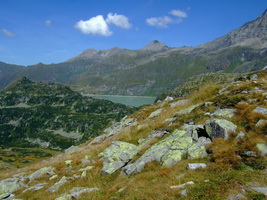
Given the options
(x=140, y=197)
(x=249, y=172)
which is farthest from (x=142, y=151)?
(x=249, y=172)

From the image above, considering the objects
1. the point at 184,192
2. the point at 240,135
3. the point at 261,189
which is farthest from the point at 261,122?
the point at 184,192

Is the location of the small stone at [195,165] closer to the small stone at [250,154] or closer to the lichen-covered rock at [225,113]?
the small stone at [250,154]

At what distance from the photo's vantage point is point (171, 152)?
1298 centimetres

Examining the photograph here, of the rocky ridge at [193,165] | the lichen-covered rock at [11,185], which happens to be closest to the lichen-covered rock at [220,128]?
the rocky ridge at [193,165]

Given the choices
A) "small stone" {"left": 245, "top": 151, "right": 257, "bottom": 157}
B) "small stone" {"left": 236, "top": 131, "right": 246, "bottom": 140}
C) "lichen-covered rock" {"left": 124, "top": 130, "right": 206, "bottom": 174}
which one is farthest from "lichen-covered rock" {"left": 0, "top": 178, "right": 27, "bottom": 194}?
"small stone" {"left": 245, "top": 151, "right": 257, "bottom": 157}

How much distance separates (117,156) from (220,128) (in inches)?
323

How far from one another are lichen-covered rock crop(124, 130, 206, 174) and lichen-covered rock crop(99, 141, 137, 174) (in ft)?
4.71

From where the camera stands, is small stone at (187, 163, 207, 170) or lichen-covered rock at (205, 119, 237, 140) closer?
small stone at (187, 163, 207, 170)

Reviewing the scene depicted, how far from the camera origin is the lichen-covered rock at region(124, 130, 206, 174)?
12.2 m

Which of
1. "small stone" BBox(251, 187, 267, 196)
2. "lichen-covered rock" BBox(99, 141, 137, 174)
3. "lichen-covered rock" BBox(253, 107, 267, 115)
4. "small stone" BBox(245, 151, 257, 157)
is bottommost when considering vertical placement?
"lichen-covered rock" BBox(99, 141, 137, 174)

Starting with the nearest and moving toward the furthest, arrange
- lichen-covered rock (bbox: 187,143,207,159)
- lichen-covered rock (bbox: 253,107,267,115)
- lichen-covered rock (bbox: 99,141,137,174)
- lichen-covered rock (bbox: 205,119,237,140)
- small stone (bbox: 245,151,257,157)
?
small stone (bbox: 245,151,257,157) → lichen-covered rock (bbox: 187,143,207,159) → lichen-covered rock (bbox: 205,119,237,140) → lichen-covered rock (bbox: 253,107,267,115) → lichen-covered rock (bbox: 99,141,137,174)

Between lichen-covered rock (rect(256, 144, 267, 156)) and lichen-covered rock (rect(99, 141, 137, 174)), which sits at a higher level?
lichen-covered rock (rect(256, 144, 267, 156))

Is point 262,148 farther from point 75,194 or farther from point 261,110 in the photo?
point 75,194

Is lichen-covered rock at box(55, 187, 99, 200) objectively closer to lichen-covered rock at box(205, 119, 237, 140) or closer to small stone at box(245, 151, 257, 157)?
lichen-covered rock at box(205, 119, 237, 140)
